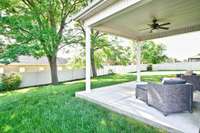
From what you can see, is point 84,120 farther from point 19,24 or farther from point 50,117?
point 19,24

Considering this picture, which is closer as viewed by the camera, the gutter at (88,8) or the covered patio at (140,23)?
the covered patio at (140,23)

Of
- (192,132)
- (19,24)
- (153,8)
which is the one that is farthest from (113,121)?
(19,24)

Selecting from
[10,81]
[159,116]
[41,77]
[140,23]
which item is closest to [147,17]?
[140,23]

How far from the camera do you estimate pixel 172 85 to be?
3539 millimetres

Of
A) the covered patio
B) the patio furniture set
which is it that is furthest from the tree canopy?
the patio furniture set

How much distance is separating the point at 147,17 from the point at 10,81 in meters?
10.4

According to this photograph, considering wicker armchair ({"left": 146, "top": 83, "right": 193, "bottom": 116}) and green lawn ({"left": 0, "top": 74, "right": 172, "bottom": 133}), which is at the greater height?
wicker armchair ({"left": 146, "top": 83, "right": 193, "bottom": 116})

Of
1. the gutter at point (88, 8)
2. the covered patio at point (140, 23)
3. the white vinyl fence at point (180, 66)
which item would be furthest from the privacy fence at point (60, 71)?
the gutter at point (88, 8)

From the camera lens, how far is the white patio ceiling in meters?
4.63

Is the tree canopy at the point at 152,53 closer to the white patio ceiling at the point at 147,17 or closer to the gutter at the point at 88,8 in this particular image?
the white patio ceiling at the point at 147,17

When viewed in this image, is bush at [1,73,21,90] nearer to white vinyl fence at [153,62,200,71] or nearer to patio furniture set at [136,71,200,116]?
patio furniture set at [136,71,200,116]

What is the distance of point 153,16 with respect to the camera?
5934 millimetres

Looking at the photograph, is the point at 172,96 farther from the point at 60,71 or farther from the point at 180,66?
the point at 180,66

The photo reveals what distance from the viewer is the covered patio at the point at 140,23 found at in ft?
11.1
